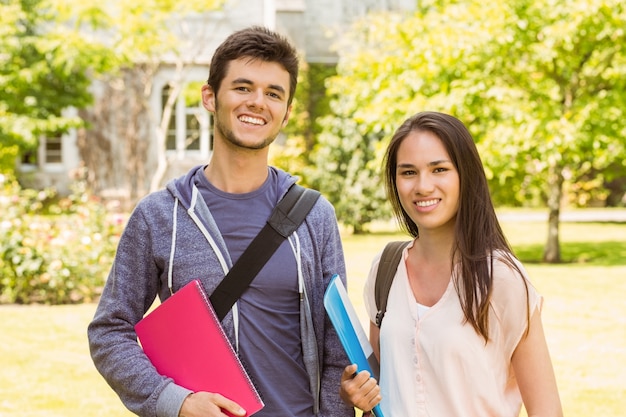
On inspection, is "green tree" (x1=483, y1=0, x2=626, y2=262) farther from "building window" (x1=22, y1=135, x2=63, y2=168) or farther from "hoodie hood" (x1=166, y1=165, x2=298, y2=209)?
"building window" (x1=22, y1=135, x2=63, y2=168)

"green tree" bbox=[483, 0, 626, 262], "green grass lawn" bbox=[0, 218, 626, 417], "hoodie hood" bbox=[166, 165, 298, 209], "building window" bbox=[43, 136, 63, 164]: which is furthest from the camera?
Result: "building window" bbox=[43, 136, 63, 164]

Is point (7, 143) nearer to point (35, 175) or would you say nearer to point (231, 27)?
point (35, 175)

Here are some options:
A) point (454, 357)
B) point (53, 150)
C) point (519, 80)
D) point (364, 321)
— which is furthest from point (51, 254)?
point (53, 150)

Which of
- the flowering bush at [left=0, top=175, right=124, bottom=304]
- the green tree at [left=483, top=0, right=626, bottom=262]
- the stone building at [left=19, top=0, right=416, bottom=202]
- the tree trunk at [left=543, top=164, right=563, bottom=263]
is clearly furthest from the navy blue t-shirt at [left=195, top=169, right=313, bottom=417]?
the stone building at [left=19, top=0, right=416, bottom=202]

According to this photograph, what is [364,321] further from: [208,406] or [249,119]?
[208,406]

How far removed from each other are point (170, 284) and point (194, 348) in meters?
0.19

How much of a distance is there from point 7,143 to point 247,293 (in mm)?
17939

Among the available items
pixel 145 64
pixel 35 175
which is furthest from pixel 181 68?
pixel 35 175

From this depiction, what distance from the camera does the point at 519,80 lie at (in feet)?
43.4

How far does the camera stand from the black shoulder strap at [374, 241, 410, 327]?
230 centimetres

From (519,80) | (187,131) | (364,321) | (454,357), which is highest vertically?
(519,80)

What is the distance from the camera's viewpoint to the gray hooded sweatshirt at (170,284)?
2129 mm

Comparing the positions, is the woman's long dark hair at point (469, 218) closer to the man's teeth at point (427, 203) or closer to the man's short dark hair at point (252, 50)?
the man's teeth at point (427, 203)

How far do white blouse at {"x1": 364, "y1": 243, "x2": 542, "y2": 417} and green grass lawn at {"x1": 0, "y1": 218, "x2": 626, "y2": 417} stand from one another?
11.6ft
